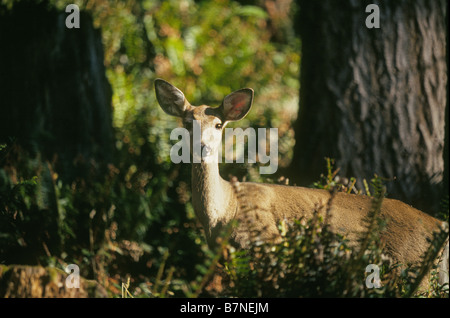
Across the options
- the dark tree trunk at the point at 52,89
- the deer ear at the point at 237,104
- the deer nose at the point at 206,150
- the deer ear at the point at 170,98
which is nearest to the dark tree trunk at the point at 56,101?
the dark tree trunk at the point at 52,89

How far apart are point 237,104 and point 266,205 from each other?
0.78 metres

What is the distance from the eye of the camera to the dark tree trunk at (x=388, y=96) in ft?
14.6

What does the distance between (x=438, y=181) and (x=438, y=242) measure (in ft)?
6.81

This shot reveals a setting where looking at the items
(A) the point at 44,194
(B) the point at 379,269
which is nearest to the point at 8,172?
(A) the point at 44,194

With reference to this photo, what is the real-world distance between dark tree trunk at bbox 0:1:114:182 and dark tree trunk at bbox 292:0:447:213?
2.46 m

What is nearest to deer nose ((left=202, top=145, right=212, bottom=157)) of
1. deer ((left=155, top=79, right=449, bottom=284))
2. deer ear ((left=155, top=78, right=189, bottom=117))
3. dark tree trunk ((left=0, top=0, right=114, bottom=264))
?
deer ((left=155, top=79, right=449, bottom=284))

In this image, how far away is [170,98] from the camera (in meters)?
3.95

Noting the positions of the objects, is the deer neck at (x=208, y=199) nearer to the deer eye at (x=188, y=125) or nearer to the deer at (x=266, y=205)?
the deer at (x=266, y=205)

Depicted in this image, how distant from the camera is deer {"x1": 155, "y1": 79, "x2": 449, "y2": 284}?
3.53 metres

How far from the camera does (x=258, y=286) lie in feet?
9.09

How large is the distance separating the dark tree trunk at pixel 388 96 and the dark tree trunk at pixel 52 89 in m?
2.46

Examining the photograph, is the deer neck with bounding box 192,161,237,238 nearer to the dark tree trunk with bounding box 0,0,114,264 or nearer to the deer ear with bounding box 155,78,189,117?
the deer ear with bounding box 155,78,189,117
